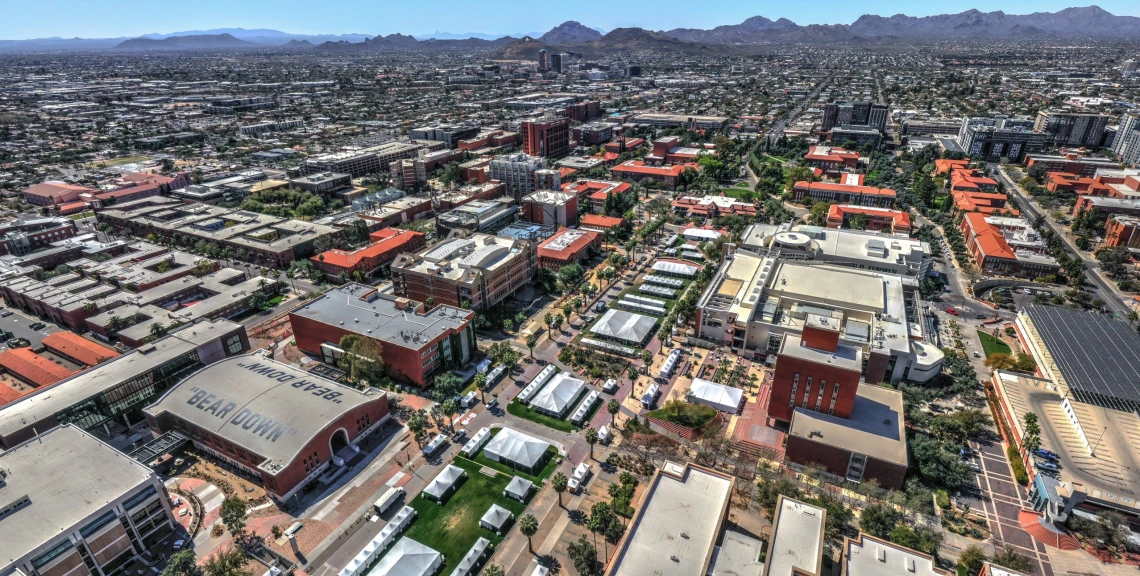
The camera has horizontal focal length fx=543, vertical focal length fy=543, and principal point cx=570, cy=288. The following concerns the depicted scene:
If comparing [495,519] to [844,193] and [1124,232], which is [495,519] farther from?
[1124,232]

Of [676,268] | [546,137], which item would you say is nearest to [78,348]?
[676,268]

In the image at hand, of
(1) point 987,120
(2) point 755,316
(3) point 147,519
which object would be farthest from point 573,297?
(1) point 987,120

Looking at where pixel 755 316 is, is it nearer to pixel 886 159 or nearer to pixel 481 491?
pixel 481 491

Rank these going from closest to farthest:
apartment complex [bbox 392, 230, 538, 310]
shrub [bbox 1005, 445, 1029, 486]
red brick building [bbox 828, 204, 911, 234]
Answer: shrub [bbox 1005, 445, 1029, 486], apartment complex [bbox 392, 230, 538, 310], red brick building [bbox 828, 204, 911, 234]

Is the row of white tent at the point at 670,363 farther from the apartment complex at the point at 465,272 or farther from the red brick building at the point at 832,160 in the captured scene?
the red brick building at the point at 832,160

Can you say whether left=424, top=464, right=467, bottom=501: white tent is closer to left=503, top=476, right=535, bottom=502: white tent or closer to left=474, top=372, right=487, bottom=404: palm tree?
left=503, top=476, right=535, bottom=502: white tent

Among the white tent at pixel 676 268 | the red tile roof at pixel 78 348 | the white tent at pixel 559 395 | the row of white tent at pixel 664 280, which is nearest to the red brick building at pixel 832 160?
the white tent at pixel 676 268

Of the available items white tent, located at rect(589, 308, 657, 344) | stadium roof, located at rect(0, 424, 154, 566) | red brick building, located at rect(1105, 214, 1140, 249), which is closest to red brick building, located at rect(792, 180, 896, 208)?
red brick building, located at rect(1105, 214, 1140, 249)
